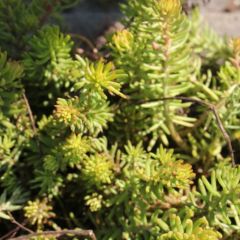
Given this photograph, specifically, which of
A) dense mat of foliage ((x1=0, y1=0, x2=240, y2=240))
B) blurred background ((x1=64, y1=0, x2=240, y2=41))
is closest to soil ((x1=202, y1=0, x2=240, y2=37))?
blurred background ((x1=64, y1=0, x2=240, y2=41))

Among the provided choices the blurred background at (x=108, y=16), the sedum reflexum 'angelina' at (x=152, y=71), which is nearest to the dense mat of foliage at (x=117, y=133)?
the sedum reflexum 'angelina' at (x=152, y=71)

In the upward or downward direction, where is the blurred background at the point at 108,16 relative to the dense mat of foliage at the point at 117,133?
upward

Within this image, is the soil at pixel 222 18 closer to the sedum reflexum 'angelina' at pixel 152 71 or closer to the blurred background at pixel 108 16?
the blurred background at pixel 108 16

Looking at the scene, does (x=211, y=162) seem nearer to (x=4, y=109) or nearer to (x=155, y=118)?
(x=155, y=118)

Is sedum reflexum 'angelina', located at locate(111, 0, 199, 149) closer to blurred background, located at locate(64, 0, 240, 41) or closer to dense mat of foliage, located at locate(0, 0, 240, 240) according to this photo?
dense mat of foliage, located at locate(0, 0, 240, 240)

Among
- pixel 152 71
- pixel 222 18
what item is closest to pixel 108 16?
pixel 222 18

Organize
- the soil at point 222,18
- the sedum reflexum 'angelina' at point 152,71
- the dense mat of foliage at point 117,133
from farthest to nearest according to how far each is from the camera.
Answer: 1. the soil at point 222,18
2. the sedum reflexum 'angelina' at point 152,71
3. the dense mat of foliage at point 117,133

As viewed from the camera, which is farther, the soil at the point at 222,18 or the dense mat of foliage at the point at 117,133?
the soil at the point at 222,18
